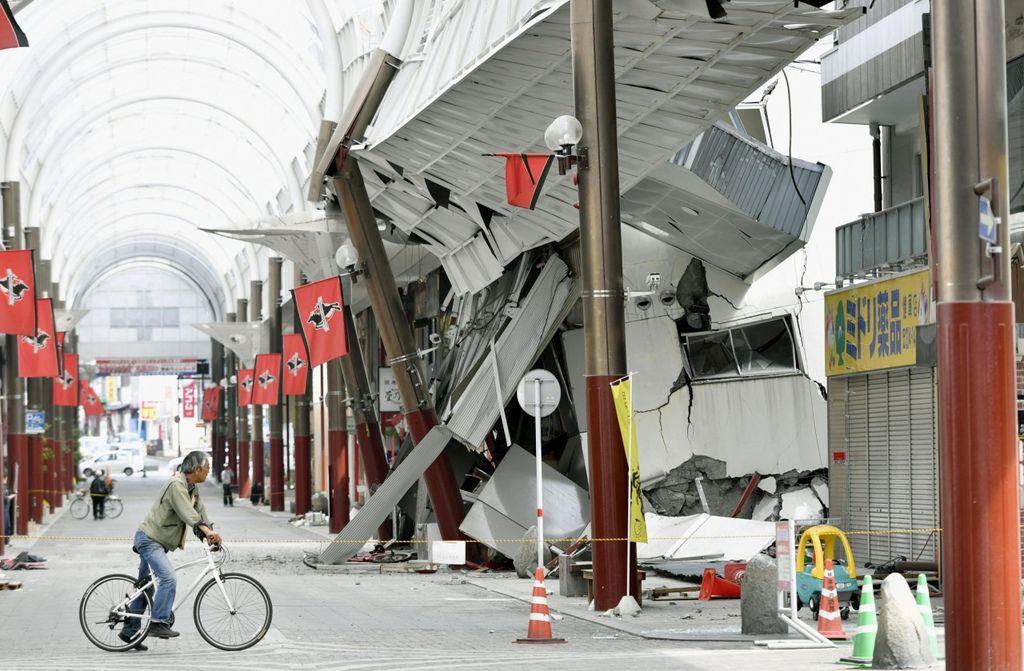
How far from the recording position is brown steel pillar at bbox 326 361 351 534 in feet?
134

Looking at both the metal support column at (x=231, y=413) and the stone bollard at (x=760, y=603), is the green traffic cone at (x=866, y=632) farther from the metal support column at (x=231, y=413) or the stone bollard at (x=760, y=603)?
the metal support column at (x=231, y=413)

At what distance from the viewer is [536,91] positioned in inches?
894

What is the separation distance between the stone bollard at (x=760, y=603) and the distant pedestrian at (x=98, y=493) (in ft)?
125

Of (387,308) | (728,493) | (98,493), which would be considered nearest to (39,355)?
(387,308)

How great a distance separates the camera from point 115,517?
52375 mm

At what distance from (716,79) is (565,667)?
10943 millimetres

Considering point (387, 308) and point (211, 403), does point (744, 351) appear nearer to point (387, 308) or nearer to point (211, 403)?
point (387, 308)

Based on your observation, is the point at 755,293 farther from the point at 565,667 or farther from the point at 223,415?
the point at 223,415

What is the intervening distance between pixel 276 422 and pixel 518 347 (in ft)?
112

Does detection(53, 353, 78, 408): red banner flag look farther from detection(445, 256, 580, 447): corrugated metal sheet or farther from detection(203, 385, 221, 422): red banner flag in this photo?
detection(203, 385, 221, 422): red banner flag

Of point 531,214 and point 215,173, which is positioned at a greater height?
point 215,173

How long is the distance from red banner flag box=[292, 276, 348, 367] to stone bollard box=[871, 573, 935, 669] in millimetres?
20444

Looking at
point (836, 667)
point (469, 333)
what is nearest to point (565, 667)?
point (836, 667)

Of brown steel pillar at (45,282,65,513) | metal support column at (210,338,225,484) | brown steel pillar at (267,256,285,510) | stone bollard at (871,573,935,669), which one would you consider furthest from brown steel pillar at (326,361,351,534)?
metal support column at (210,338,225,484)
